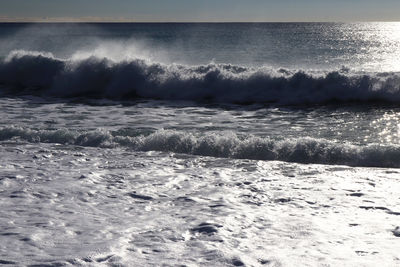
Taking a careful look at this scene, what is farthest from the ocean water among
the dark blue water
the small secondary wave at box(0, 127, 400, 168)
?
the dark blue water

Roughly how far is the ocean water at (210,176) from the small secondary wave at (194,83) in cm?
8

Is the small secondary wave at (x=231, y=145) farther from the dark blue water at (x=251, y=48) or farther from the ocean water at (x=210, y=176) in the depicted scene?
the dark blue water at (x=251, y=48)

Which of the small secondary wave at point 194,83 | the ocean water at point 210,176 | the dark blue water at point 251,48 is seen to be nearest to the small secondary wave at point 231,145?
the ocean water at point 210,176

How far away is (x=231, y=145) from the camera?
974 centimetres

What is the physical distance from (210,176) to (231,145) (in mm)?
1955

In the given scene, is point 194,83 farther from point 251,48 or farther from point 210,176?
point 251,48

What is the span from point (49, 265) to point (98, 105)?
11.8 m

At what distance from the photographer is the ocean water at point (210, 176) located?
5.05 metres

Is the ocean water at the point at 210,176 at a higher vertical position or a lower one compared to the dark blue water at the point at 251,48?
lower

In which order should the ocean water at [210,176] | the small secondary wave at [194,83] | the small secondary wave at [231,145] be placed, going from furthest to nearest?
the small secondary wave at [194,83]
the small secondary wave at [231,145]
the ocean water at [210,176]

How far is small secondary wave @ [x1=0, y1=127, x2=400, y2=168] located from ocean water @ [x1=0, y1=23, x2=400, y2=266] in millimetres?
35

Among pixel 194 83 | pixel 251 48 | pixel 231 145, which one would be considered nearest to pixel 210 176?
pixel 231 145

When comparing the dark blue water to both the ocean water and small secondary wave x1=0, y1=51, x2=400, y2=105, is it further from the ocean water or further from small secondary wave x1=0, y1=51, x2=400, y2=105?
the ocean water

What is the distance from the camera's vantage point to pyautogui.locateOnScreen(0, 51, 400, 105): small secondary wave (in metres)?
16.7
